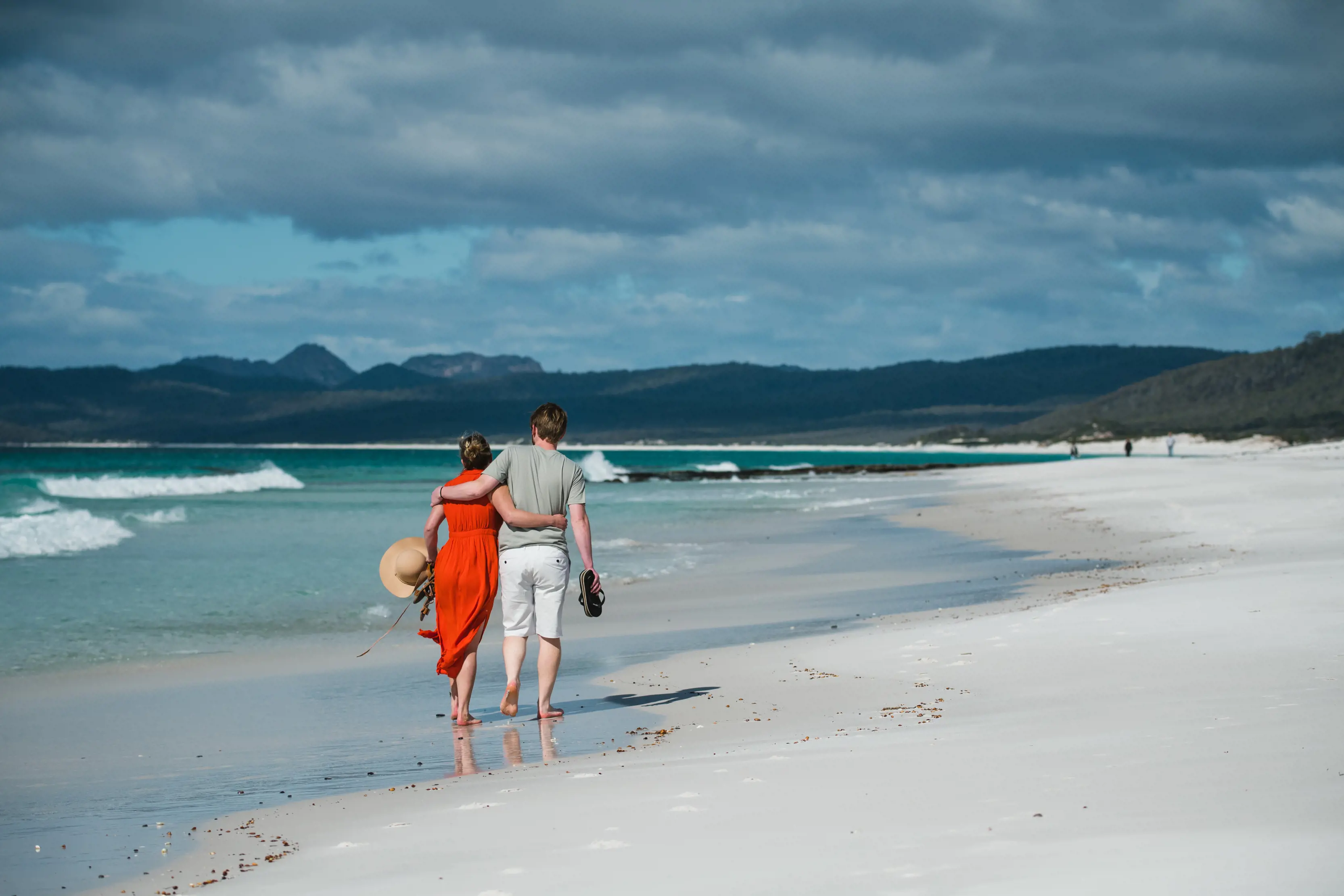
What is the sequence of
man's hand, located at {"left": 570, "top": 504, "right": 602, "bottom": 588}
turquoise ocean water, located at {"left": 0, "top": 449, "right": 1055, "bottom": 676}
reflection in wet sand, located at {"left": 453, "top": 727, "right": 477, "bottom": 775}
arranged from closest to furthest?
reflection in wet sand, located at {"left": 453, "top": 727, "right": 477, "bottom": 775}
man's hand, located at {"left": 570, "top": 504, "right": 602, "bottom": 588}
turquoise ocean water, located at {"left": 0, "top": 449, "right": 1055, "bottom": 676}

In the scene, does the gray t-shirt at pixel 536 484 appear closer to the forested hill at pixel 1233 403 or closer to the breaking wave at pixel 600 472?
the breaking wave at pixel 600 472

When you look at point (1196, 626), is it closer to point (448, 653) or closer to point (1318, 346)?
point (448, 653)

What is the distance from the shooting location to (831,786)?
17.8 ft

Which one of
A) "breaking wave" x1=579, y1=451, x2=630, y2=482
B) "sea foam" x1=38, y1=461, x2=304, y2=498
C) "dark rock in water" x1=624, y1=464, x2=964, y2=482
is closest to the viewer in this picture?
"sea foam" x1=38, y1=461, x2=304, y2=498

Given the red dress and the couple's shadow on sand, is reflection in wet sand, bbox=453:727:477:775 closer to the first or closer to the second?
the couple's shadow on sand

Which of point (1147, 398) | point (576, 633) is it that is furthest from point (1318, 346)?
point (576, 633)

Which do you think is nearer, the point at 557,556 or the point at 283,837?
the point at 283,837

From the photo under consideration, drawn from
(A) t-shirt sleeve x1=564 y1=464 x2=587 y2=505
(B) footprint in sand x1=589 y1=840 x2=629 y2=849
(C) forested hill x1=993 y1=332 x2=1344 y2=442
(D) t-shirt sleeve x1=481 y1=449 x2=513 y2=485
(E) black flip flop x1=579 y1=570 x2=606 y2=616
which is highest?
(C) forested hill x1=993 y1=332 x2=1344 y2=442

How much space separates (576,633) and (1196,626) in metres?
6.59

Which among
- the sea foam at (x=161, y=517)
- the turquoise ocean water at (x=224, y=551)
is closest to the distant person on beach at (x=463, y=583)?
the turquoise ocean water at (x=224, y=551)

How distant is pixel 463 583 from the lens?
27.7 feet

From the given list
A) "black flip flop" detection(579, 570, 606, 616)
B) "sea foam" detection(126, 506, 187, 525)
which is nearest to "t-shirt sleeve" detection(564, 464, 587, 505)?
"black flip flop" detection(579, 570, 606, 616)

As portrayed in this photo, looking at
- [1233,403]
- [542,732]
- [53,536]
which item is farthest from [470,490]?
[1233,403]

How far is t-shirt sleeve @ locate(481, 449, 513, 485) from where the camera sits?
319 inches
